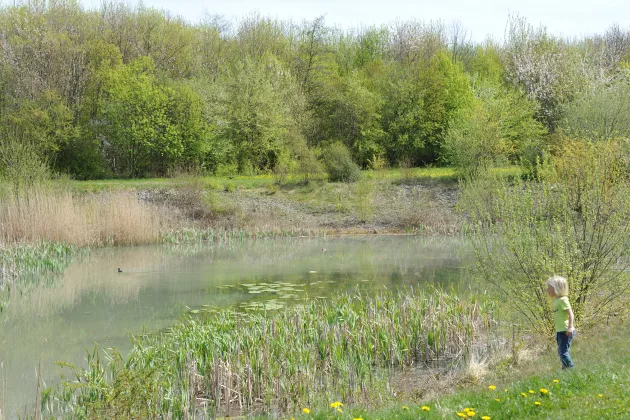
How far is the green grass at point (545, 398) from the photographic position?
237 inches

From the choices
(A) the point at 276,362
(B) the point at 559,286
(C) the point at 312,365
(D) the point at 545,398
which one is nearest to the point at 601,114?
(B) the point at 559,286

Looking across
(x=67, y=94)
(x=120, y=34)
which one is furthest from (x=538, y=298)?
(x=120, y=34)

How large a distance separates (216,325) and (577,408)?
6.11 m

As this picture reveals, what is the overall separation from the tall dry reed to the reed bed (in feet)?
42.3

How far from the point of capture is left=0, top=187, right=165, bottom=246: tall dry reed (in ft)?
71.7

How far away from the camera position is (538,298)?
1016cm

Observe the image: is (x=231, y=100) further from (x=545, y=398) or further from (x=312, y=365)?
(x=545, y=398)

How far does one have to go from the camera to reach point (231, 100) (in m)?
41.8

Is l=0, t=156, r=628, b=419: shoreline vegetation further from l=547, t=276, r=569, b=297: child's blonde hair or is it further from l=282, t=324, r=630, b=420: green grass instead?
l=547, t=276, r=569, b=297: child's blonde hair

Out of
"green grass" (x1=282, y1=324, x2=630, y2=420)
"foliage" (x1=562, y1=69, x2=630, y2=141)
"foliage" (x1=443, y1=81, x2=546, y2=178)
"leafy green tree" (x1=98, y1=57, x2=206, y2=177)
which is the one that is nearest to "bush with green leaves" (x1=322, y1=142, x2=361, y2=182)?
"foliage" (x1=443, y1=81, x2=546, y2=178)

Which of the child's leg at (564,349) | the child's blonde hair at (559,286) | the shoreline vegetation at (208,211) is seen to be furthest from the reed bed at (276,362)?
the shoreline vegetation at (208,211)

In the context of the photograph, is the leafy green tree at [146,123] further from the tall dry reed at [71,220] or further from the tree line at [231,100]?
the tall dry reed at [71,220]

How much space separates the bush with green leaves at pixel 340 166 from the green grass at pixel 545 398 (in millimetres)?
29142

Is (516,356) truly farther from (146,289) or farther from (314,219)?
(314,219)
